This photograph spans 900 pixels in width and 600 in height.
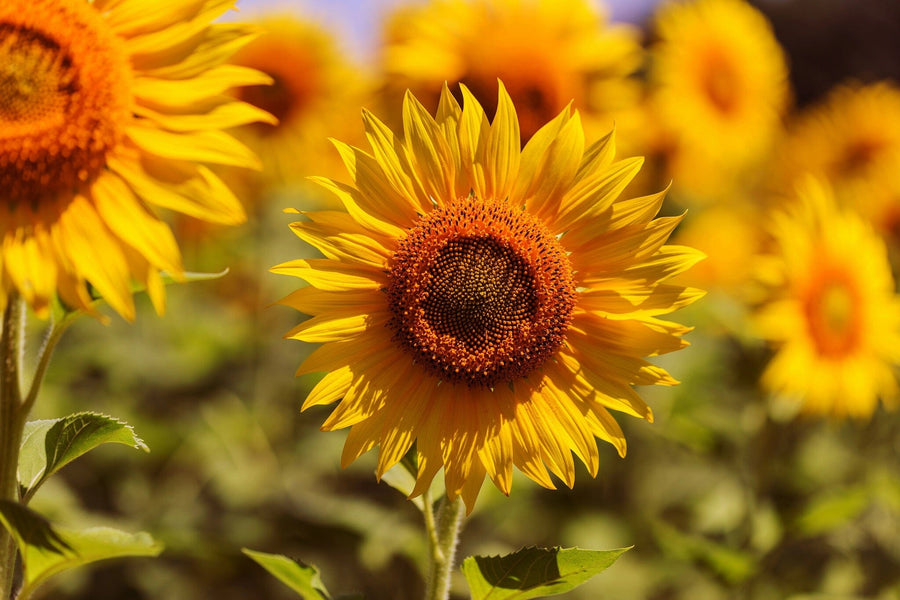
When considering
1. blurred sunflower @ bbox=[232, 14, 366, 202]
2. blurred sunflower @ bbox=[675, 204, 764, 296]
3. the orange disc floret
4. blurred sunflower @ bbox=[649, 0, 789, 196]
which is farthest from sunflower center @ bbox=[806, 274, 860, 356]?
blurred sunflower @ bbox=[232, 14, 366, 202]

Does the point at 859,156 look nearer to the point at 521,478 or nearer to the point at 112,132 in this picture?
the point at 521,478

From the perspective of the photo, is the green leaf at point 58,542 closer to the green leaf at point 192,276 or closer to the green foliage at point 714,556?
the green leaf at point 192,276

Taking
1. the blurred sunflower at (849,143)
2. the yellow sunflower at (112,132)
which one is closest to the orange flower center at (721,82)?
the blurred sunflower at (849,143)

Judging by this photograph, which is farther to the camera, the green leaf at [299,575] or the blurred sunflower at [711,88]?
the blurred sunflower at [711,88]

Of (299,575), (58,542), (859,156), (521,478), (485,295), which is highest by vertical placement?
(859,156)

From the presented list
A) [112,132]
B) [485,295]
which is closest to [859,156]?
[485,295]

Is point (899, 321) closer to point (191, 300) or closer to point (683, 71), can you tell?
point (683, 71)
